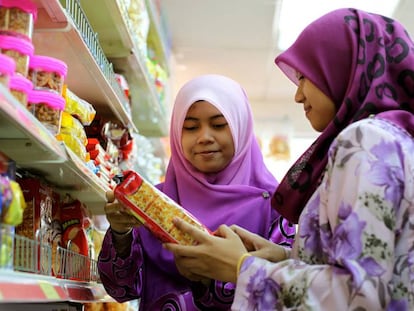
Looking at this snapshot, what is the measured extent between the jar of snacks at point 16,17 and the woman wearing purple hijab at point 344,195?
59cm

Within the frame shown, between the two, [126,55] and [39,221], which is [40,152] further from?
[126,55]

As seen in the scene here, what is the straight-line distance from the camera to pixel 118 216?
185cm

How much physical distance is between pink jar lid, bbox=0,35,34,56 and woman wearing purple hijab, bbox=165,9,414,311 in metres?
0.55

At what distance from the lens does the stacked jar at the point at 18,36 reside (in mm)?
1537

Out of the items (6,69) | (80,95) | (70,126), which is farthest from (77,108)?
→ (6,69)

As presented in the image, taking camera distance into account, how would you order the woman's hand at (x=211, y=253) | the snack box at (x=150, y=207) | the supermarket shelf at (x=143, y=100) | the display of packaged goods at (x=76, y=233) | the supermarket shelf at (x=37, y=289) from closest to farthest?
1. the supermarket shelf at (x=37, y=289)
2. the woman's hand at (x=211, y=253)
3. the snack box at (x=150, y=207)
4. the display of packaged goods at (x=76, y=233)
5. the supermarket shelf at (x=143, y=100)

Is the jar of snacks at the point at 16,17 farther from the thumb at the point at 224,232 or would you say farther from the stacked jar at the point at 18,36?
the thumb at the point at 224,232

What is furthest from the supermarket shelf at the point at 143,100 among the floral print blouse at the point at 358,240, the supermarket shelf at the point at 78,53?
the floral print blouse at the point at 358,240

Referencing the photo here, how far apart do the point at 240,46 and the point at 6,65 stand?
475cm

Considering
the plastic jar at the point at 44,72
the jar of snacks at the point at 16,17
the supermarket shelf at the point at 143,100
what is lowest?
the plastic jar at the point at 44,72

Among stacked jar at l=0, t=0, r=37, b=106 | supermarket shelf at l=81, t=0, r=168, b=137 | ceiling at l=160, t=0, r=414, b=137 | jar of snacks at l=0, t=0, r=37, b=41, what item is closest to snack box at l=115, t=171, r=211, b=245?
stacked jar at l=0, t=0, r=37, b=106

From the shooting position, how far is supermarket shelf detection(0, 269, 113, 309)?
123 cm

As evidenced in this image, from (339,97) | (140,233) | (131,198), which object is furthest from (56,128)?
(339,97)

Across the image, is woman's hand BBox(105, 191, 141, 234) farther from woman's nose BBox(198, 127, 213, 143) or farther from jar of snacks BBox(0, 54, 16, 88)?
jar of snacks BBox(0, 54, 16, 88)
